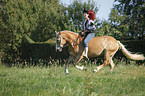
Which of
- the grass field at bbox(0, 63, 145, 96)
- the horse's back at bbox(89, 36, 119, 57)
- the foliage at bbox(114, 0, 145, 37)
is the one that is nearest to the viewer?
the grass field at bbox(0, 63, 145, 96)

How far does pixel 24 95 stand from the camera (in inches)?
161

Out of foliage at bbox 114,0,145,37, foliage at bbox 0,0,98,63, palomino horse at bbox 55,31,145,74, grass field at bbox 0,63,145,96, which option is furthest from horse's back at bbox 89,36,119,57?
foliage at bbox 114,0,145,37

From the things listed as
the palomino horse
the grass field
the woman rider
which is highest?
the woman rider

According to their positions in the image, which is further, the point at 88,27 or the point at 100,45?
the point at 100,45

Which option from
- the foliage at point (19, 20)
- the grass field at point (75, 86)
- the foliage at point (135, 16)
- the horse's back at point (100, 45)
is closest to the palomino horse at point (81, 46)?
the horse's back at point (100, 45)

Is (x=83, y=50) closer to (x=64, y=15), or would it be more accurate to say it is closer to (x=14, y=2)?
(x=14, y=2)

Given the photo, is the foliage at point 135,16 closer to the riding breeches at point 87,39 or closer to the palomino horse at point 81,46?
the palomino horse at point 81,46

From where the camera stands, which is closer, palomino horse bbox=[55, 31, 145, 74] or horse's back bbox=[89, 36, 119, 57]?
palomino horse bbox=[55, 31, 145, 74]

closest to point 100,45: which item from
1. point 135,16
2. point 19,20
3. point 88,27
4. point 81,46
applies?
point 81,46

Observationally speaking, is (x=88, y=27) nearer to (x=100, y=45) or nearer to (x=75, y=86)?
(x=100, y=45)

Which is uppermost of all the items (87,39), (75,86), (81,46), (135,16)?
(135,16)

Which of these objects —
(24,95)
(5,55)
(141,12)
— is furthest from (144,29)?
(24,95)

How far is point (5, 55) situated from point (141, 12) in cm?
1667

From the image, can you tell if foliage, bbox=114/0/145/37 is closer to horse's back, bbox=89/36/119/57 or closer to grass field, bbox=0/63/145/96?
horse's back, bbox=89/36/119/57
